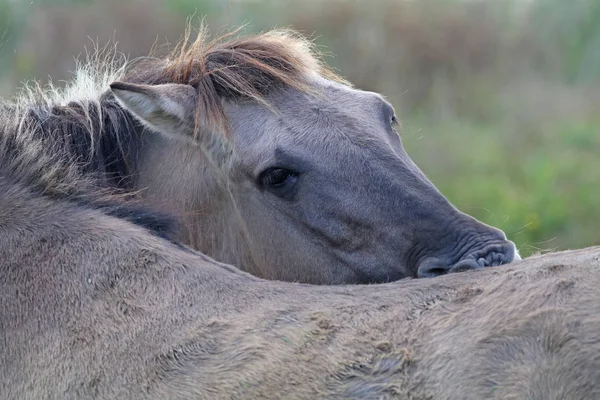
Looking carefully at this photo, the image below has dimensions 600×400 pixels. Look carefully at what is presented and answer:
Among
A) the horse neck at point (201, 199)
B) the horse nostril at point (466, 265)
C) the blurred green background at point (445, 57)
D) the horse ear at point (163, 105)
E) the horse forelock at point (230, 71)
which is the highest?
the blurred green background at point (445, 57)

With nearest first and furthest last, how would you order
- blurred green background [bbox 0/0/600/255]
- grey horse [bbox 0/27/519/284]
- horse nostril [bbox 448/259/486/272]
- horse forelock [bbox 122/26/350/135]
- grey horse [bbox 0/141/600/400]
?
grey horse [bbox 0/141/600/400], horse nostril [bbox 448/259/486/272], grey horse [bbox 0/27/519/284], horse forelock [bbox 122/26/350/135], blurred green background [bbox 0/0/600/255]

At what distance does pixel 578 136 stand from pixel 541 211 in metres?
3.29

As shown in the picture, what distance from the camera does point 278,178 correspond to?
14.1 ft

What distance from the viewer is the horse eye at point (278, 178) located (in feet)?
14.0

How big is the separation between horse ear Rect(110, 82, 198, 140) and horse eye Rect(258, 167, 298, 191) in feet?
1.54

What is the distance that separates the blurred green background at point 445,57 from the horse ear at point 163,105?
7.15 meters

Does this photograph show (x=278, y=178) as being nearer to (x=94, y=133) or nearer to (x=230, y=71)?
(x=230, y=71)

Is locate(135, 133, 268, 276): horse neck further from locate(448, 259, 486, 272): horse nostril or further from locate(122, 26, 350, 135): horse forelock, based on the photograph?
locate(448, 259, 486, 272): horse nostril

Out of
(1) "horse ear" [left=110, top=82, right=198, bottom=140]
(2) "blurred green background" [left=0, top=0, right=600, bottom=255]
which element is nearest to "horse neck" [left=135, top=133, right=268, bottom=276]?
(1) "horse ear" [left=110, top=82, right=198, bottom=140]

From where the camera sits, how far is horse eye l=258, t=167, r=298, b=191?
4270mm

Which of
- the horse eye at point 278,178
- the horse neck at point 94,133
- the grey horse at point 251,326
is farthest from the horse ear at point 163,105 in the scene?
the grey horse at point 251,326

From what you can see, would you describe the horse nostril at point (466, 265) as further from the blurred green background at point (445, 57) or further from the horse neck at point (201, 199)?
the blurred green background at point (445, 57)

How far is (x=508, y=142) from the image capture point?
1304 centimetres

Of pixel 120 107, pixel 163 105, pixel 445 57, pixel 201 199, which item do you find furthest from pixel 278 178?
pixel 445 57
